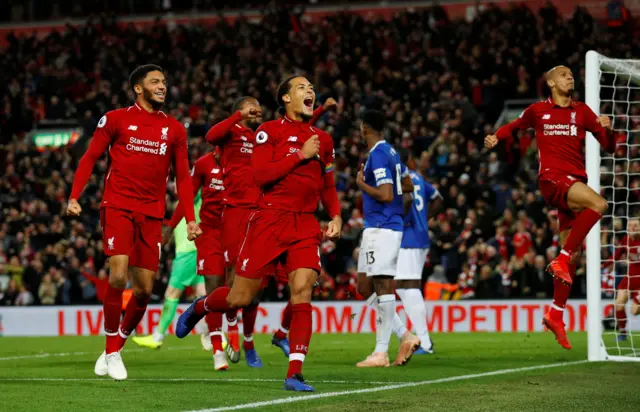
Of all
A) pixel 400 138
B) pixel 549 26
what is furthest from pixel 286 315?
pixel 549 26

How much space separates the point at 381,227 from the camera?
10.8 metres

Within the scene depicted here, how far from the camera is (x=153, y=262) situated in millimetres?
9344

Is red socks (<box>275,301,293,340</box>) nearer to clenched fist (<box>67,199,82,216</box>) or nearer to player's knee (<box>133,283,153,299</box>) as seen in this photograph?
player's knee (<box>133,283,153,299</box>)

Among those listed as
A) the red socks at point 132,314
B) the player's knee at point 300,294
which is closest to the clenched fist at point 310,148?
the player's knee at point 300,294

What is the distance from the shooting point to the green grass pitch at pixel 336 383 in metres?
7.42

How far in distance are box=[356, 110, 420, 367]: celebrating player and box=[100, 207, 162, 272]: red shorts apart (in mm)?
2152

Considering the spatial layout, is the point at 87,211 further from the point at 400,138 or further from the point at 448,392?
the point at 448,392

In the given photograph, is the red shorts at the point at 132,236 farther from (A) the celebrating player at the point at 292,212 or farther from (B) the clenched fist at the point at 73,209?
(A) the celebrating player at the point at 292,212

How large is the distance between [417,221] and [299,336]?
4.97 metres

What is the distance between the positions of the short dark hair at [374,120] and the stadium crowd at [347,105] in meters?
6.85

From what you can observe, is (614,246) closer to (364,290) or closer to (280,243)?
(364,290)

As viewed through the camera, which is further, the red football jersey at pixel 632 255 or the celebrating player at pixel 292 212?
the red football jersey at pixel 632 255

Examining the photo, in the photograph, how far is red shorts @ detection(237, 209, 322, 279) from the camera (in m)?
8.24

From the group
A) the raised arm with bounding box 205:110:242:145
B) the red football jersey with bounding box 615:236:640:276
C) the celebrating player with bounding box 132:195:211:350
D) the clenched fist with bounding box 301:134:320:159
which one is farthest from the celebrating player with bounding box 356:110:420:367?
the red football jersey with bounding box 615:236:640:276
